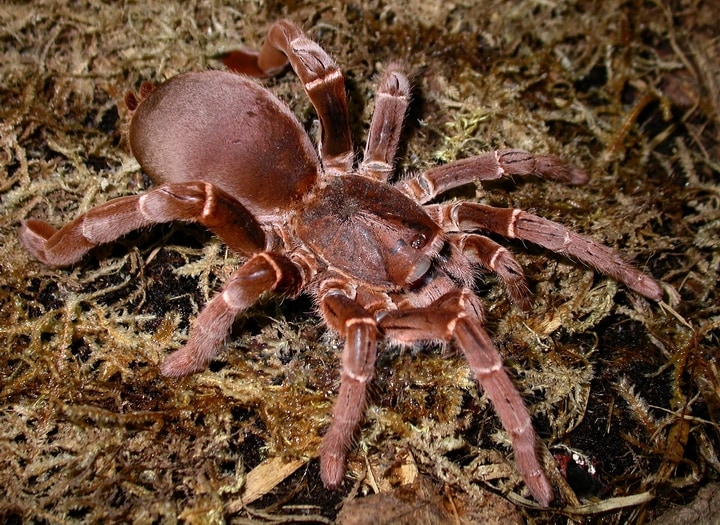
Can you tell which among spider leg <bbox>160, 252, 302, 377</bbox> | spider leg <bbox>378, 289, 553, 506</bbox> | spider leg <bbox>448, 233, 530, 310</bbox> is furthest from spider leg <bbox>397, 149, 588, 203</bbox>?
spider leg <bbox>160, 252, 302, 377</bbox>

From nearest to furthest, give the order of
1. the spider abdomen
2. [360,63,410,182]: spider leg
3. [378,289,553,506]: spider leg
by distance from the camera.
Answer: [378,289,553,506]: spider leg, the spider abdomen, [360,63,410,182]: spider leg

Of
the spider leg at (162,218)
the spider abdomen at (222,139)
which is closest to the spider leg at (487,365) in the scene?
the spider leg at (162,218)

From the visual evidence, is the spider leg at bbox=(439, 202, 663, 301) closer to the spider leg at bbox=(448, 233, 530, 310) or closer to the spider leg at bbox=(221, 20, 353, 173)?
the spider leg at bbox=(448, 233, 530, 310)

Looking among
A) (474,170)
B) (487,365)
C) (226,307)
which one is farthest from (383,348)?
(474,170)

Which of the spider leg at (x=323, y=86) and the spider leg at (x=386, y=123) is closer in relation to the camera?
the spider leg at (x=323, y=86)

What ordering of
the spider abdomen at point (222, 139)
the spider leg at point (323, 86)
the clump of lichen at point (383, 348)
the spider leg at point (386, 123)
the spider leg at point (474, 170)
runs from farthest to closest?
the spider leg at point (386, 123) → the spider leg at point (474, 170) → the spider leg at point (323, 86) → the spider abdomen at point (222, 139) → the clump of lichen at point (383, 348)

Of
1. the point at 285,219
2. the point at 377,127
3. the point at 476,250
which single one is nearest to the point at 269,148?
the point at 285,219

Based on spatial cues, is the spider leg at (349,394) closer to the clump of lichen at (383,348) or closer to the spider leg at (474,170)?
the clump of lichen at (383,348)
